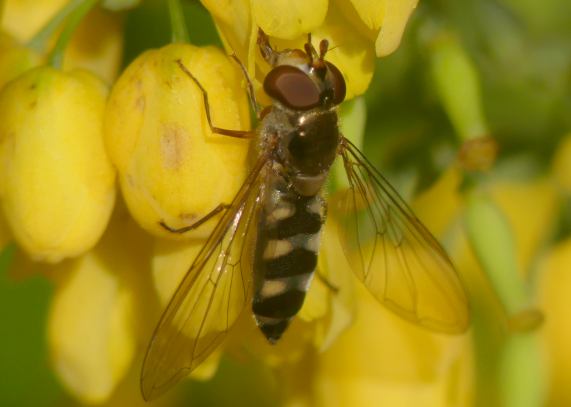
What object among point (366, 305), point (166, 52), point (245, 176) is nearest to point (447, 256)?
point (366, 305)

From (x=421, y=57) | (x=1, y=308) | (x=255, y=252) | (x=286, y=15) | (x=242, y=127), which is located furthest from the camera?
(x=1, y=308)

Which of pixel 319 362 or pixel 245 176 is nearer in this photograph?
pixel 245 176

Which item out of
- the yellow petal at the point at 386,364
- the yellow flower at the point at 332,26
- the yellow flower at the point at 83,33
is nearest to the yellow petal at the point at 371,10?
the yellow flower at the point at 332,26

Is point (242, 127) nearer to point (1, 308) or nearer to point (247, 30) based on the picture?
point (247, 30)

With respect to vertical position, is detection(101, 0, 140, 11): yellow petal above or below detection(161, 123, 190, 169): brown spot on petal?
above

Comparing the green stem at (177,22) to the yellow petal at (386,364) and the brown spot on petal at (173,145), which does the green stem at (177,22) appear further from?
the yellow petal at (386,364)

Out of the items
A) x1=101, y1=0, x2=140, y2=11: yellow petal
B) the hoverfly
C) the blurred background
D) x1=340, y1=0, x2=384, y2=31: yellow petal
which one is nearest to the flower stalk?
the blurred background

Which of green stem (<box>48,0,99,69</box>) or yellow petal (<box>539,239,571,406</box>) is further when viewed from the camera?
yellow petal (<box>539,239,571,406</box>)

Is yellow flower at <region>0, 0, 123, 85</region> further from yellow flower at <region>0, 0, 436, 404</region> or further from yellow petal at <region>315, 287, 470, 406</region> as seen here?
yellow petal at <region>315, 287, 470, 406</region>
